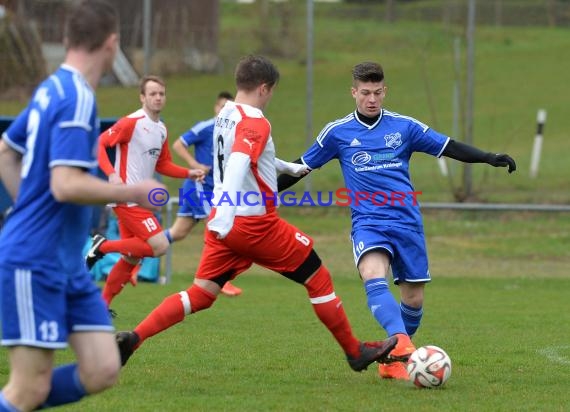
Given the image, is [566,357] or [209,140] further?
[209,140]

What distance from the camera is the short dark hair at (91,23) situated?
420cm

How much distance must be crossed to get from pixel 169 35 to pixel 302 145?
2743 mm

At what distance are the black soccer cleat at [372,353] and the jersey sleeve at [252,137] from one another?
4.21ft

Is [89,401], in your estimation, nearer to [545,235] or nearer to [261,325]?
[261,325]

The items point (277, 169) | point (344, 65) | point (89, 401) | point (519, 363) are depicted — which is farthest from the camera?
point (344, 65)

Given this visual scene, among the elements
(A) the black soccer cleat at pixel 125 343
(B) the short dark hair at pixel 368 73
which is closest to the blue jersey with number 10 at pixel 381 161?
(B) the short dark hair at pixel 368 73

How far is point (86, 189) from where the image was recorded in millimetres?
4062

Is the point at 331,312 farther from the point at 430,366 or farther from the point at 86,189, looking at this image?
the point at 86,189

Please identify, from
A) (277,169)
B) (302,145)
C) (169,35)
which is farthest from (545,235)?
(277,169)

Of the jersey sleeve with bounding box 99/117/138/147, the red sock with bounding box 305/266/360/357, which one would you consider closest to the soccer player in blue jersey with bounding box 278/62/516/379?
the red sock with bounding box 305/266/360/357

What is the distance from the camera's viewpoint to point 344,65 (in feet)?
59.3

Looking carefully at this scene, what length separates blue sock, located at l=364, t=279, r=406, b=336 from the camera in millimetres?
6418

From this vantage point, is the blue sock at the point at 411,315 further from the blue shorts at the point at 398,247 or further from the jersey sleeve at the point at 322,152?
the jersey sleeve at the point at 322,152

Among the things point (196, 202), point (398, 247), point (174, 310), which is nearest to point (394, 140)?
point (398, 247)
